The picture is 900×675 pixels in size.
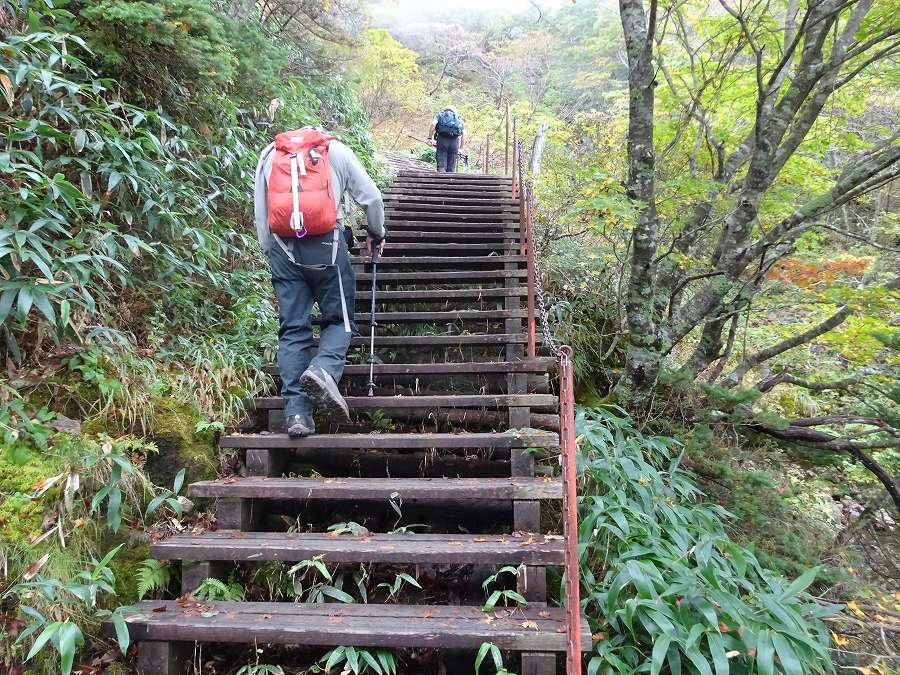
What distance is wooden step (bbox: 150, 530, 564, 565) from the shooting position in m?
2.18

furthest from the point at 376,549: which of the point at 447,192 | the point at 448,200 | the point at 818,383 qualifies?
the point at 447,192

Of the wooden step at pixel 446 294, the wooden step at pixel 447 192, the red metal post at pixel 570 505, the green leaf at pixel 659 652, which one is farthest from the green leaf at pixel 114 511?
the wooden step at pixel 447 192

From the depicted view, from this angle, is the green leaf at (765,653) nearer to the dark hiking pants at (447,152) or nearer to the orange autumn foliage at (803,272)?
the orange autumn foliage at (803,272)

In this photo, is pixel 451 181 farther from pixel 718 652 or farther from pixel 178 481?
pixel 718 652

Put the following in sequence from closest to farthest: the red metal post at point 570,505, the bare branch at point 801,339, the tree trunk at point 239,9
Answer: the red metal post at point 570,505 → the bare branch at point 801,339 → the tree trunk at point 239,9

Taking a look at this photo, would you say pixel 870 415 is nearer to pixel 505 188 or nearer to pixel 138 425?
pixel 138 425

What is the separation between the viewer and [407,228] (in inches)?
244

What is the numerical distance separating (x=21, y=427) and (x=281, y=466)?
124cm

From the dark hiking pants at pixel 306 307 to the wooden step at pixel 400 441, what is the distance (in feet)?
0.59

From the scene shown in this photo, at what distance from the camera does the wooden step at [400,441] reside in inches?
104

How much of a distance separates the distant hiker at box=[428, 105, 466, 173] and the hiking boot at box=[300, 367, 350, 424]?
27.0 feet

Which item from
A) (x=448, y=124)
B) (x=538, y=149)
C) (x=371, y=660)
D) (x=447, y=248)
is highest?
(x=538, y=149)

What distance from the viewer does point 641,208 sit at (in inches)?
148

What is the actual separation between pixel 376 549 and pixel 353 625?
0.33m
